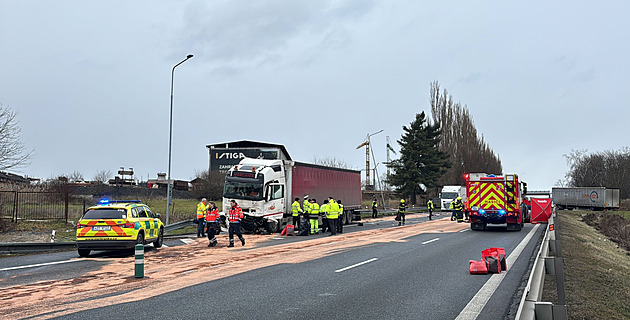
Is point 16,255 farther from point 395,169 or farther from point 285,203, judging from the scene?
point 395,169

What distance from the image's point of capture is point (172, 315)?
8.33 m

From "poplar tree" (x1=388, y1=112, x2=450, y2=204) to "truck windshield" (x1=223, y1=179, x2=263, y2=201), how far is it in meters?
51.9

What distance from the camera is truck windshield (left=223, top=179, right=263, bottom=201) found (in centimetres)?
2727

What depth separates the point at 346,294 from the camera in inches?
402

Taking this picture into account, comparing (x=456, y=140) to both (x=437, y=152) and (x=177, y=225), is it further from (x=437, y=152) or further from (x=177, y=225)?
(x=177, y=225)

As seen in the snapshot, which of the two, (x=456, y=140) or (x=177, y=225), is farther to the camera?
(x=456, y=140)

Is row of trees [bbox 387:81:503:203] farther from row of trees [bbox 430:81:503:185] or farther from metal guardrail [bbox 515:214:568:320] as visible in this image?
metal guardrail [bbox 515:214:568:320]

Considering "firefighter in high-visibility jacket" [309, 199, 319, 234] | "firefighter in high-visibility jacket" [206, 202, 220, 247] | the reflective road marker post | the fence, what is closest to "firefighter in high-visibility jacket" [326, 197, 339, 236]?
"firefighter in high-visibility jacket" [309, 199, 319, 234]

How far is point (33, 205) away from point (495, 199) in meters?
23.4

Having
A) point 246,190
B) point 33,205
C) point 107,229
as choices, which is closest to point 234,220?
point 107,229

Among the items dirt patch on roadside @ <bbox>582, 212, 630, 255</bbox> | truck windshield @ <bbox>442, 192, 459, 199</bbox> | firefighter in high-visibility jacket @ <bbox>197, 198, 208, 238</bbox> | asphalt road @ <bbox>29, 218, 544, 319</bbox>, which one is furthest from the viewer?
truck windshield @ <bbox>442, 192, 459, 199</bbox>

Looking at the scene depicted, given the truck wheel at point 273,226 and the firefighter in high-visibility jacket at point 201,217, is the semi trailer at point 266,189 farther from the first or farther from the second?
the firefighter in high-visibility jacket at point 201,217

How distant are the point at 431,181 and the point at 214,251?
6275cm

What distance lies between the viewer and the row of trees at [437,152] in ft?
258
